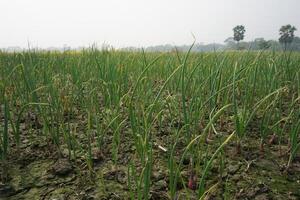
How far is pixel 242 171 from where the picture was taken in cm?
113

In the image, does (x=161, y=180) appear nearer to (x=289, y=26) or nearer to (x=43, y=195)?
(x=43, y=195)

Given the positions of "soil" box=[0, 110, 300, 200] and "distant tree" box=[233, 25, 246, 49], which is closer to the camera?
"soil" box=[0, 110, 300, 200]

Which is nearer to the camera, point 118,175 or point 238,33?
point 118,175

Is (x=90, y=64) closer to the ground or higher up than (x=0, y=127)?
higher up

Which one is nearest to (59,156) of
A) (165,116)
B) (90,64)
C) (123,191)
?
(123,191)

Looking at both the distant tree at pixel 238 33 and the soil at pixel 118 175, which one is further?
the distant tree at pixel 238 33

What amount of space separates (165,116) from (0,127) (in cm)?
97

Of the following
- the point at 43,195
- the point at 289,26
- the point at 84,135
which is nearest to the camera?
the point at 43,195

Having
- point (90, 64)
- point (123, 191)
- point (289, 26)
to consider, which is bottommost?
point (123, 191)

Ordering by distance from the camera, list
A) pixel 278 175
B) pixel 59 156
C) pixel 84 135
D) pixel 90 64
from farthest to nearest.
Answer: pixel 90 64 < pixel 84 135 < pixel 59 156 < pixel 278 175

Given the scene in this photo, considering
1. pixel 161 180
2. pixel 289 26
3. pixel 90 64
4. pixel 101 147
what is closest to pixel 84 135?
pixel 101 147

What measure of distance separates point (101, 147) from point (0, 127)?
0.71 m

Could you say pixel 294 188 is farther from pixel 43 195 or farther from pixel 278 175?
pixel 43 195

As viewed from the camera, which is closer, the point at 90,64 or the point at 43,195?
the point at 43,195
